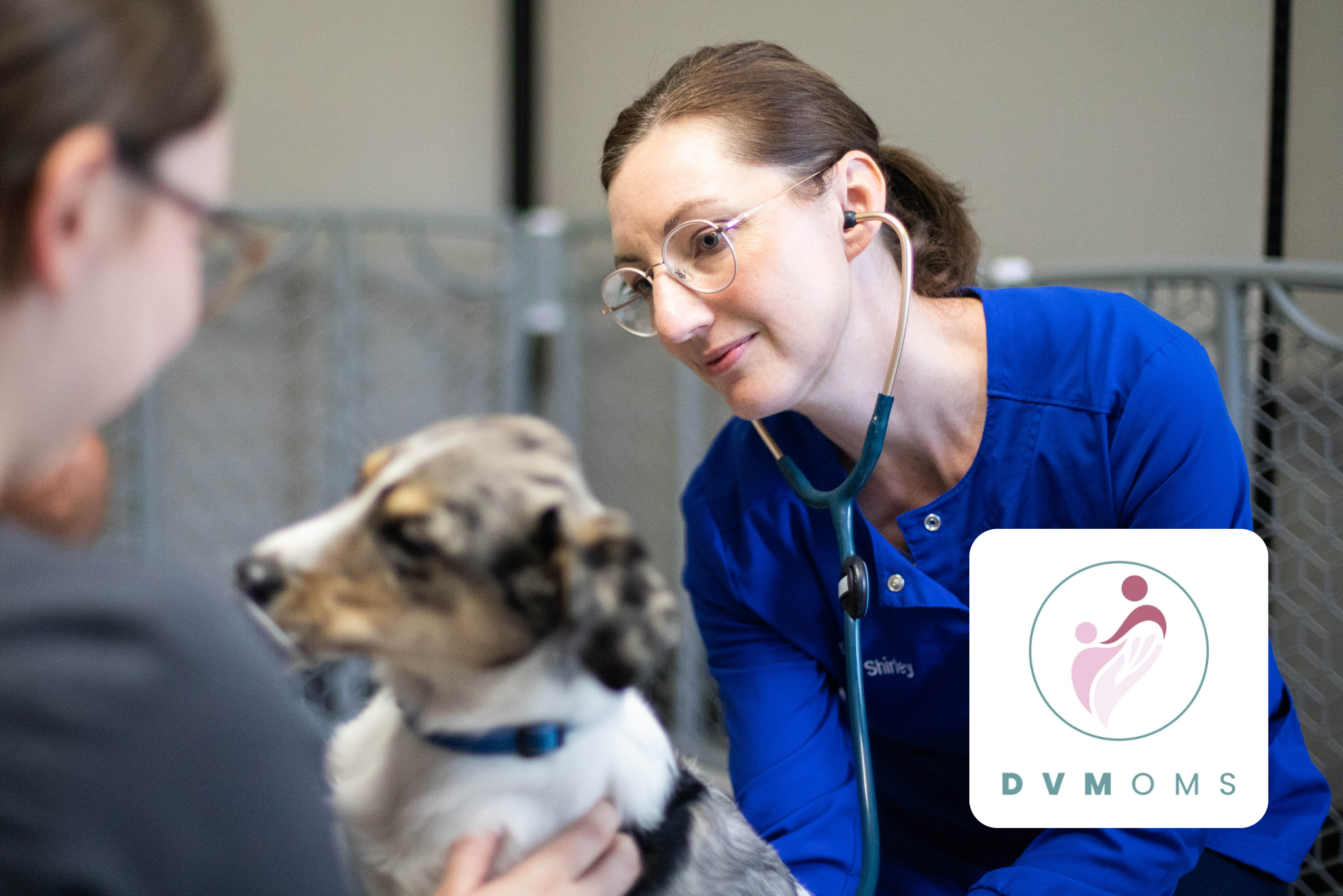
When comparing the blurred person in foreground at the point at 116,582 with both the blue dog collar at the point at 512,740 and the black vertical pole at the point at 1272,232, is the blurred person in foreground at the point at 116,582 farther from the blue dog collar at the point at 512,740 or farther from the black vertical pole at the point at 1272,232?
the black vertical pole at the point at 1272,232

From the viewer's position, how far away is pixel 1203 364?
3.90ft

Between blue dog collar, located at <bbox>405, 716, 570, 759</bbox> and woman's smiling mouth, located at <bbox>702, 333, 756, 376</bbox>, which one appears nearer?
blue dog collar, located at <bbox>405, 716, 570, 759</bbox>

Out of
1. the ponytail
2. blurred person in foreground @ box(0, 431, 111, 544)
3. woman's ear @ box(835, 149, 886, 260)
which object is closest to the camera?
blurred person in foreground @ box(0, 431, 111, 544)

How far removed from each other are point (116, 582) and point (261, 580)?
222mm

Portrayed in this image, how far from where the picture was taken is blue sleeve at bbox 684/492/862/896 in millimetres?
1231

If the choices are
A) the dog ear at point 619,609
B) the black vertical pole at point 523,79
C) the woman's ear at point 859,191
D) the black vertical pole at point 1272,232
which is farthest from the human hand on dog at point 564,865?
the black vertical pole at point 523,79

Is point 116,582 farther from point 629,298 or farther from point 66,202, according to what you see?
point 629,298

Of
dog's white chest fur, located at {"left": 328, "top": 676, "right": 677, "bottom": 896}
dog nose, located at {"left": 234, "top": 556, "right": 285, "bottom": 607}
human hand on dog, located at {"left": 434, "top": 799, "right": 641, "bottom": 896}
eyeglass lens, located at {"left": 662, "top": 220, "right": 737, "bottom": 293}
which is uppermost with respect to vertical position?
eyeglass lens, located at {"left": 662, "top": 220, "right": 737, "bottom": 293}

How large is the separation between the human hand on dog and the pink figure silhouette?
43cm

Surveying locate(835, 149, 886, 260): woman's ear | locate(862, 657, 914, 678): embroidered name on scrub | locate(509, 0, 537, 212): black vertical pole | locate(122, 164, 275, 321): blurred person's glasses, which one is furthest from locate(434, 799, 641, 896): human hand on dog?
locate(509, 0, 537, 212): black vertical pole

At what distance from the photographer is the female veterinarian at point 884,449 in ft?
3.57

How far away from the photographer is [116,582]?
45 cm

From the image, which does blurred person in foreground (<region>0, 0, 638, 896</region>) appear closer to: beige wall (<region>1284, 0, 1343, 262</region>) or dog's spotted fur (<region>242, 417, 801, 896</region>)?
dog's spotted fur (<region>242, 417, 801, 896</region>)

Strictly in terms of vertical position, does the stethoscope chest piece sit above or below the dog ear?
below
